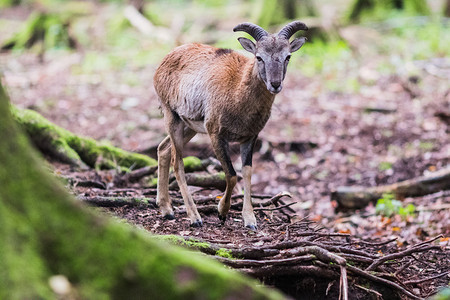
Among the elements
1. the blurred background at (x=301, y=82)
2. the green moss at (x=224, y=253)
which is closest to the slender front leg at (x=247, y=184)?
the green moss at (x=224, y=253)

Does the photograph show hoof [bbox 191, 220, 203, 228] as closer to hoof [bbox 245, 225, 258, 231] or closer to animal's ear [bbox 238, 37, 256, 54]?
hoof [bbox 245, 225, 258, 231]

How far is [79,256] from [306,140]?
32.5ft

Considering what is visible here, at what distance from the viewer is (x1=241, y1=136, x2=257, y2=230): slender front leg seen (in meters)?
6.48

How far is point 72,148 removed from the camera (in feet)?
29.5

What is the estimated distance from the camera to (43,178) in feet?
9.81

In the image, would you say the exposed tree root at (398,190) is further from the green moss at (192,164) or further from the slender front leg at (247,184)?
the slender front leg at (247,184)

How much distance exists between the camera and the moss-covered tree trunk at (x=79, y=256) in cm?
282

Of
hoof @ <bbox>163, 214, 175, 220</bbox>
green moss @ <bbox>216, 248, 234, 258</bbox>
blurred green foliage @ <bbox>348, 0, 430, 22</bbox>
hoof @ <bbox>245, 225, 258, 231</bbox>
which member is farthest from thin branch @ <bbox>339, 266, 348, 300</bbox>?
blurred green foliage @ <bbox>348, 0, 430, 22</bbox>

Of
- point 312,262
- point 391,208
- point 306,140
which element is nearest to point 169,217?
point 312,262

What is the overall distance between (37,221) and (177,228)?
11.0 ft

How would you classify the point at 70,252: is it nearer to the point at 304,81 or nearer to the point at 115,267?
the point at 115,267

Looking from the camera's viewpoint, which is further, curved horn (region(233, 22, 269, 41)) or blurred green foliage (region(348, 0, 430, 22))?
blurred green foliage (region(348, 0, 430, 22))

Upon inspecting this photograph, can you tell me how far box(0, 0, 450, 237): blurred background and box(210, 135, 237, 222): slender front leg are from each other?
329 cm

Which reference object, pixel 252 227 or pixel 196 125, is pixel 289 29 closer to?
pixel 196 125
